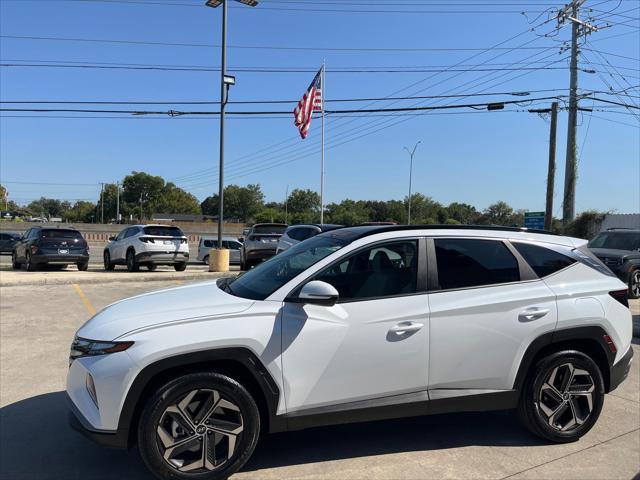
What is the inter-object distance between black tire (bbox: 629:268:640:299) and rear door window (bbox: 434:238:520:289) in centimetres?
1068

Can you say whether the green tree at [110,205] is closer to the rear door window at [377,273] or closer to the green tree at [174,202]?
the green tree at [174,202]

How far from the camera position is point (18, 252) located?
62.2 feet

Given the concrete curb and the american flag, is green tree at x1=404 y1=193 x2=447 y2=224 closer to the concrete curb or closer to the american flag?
the american flag

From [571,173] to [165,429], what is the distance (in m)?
28.9

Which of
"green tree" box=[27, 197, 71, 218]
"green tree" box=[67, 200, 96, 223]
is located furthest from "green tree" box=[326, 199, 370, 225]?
"green tree" box=[27, 197, 71, 218]

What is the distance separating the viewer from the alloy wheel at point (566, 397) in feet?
13.0

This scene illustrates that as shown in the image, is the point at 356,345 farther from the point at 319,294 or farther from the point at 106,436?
the point at 106,436

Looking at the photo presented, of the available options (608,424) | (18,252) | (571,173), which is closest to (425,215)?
(571,173)

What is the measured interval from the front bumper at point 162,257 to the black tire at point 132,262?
0.20 m

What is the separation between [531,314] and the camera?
385cm

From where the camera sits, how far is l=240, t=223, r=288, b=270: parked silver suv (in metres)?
18.7

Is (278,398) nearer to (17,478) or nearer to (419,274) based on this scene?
(419,274)

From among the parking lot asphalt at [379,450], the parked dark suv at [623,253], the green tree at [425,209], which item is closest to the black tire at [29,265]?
the parking lot asphalt at [379,450]

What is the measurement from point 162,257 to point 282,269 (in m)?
14.1
